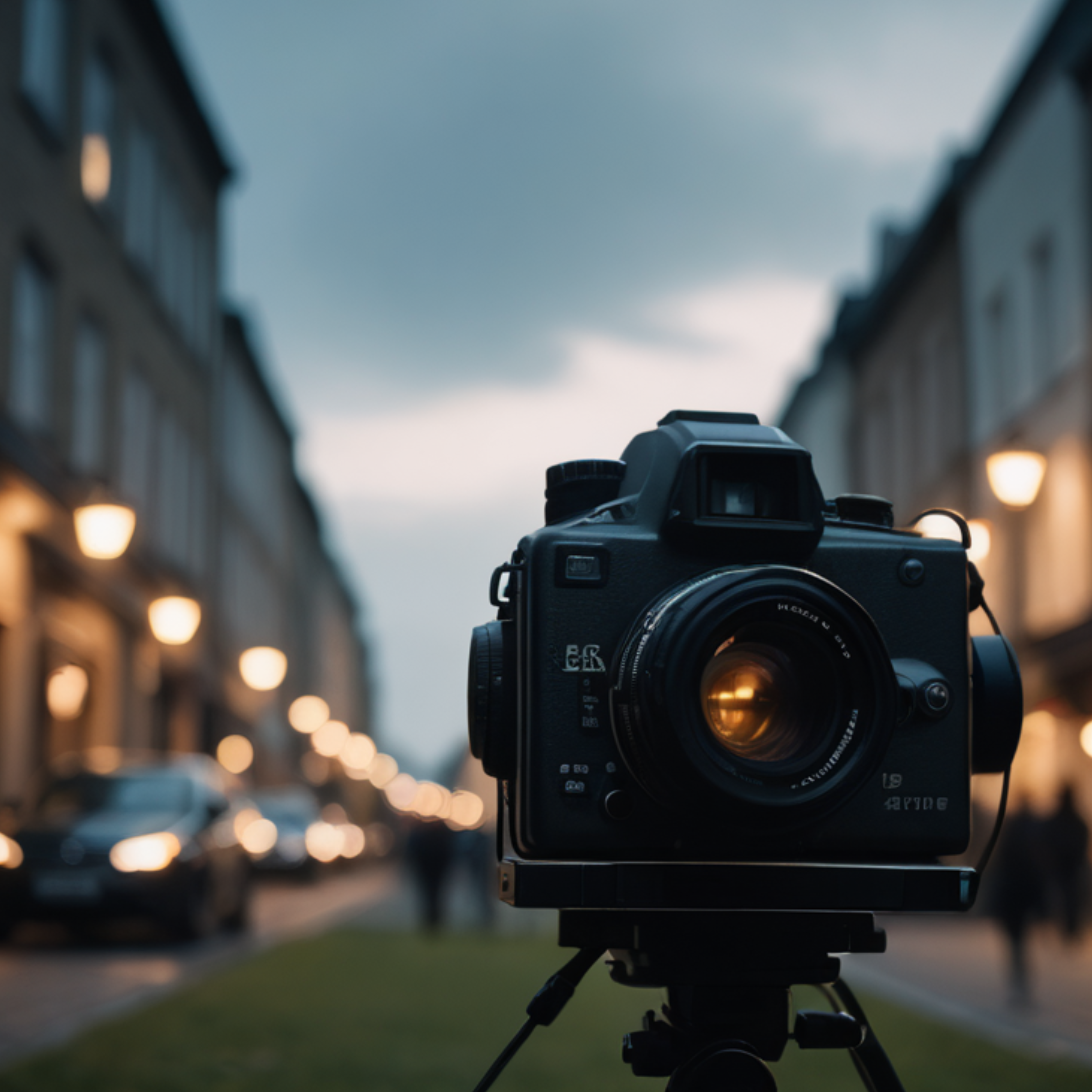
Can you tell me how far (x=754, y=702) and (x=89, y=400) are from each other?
73.1ft

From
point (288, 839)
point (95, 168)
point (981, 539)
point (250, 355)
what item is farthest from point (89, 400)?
point (250, 355)

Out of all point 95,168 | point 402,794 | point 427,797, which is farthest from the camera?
point 402,794

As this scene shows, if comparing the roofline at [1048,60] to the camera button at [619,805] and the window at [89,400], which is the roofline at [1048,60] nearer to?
the window at [89,400]

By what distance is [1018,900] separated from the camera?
1234 cm

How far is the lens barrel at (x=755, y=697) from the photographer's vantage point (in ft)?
8.46

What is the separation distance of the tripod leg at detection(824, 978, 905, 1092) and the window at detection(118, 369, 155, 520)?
23661 millimetres

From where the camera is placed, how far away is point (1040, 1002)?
470 inches

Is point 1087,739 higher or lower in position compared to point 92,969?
higher

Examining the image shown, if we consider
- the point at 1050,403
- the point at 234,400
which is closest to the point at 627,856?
the point at 1050,403

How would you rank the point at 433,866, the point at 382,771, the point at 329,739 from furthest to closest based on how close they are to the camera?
the point at 382,771 → the point at 329,739 → the point at 433,866

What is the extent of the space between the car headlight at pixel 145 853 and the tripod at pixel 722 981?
11726 millimetres

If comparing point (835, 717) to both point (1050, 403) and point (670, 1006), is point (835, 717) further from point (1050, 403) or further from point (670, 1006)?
point (1050, 403)

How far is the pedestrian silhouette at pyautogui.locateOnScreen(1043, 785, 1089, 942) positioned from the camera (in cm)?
1905

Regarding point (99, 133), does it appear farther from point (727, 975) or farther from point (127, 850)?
point (727, 975)
